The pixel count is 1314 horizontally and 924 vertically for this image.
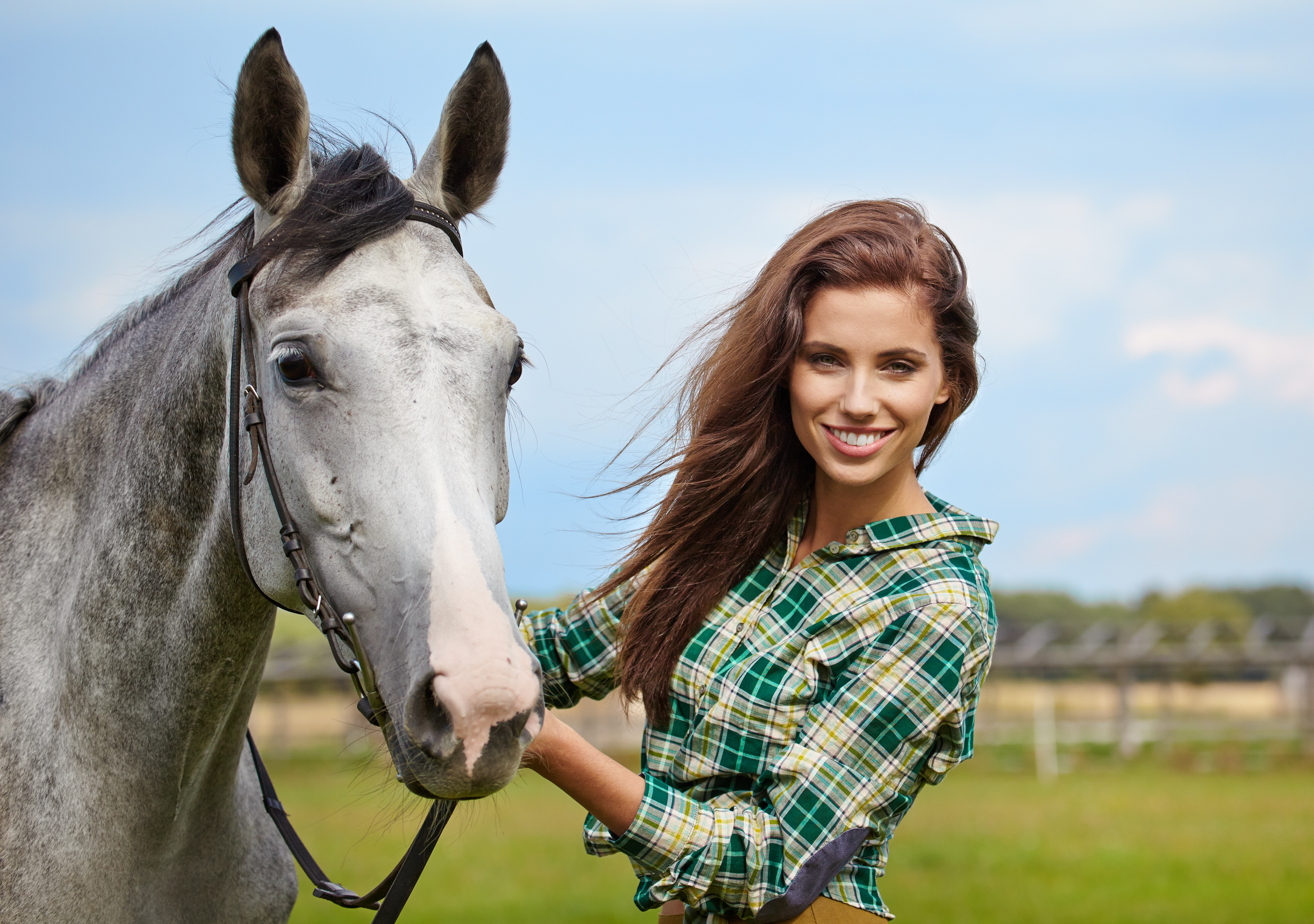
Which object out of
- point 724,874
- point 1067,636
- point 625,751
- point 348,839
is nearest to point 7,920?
point 724,874

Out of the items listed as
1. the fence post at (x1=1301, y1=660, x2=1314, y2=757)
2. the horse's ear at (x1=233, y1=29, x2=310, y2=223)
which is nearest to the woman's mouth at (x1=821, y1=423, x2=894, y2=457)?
the horse's ear at (x1=233, y1=29, x2=310, y2=223)

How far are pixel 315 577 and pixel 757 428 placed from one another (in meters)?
1.09

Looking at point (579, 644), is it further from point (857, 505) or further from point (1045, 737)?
point (1045, 737)

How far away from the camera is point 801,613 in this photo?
98.3 inches

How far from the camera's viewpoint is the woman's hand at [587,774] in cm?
217

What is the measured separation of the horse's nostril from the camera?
180 cm

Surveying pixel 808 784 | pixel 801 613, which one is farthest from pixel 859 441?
pixel 808 784

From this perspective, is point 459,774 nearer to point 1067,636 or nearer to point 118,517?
point 118,517

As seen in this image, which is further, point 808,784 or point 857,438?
point 857,438

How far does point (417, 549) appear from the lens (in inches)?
74.0

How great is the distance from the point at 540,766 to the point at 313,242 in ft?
3.59

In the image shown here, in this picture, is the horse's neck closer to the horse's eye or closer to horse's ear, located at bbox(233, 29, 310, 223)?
horse's ear, located at bbox(233, 29, 310, 223)

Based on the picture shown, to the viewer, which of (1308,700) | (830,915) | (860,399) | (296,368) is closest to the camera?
(296,368)

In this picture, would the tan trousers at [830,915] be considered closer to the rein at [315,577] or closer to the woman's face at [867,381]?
the rein at [315,577]
